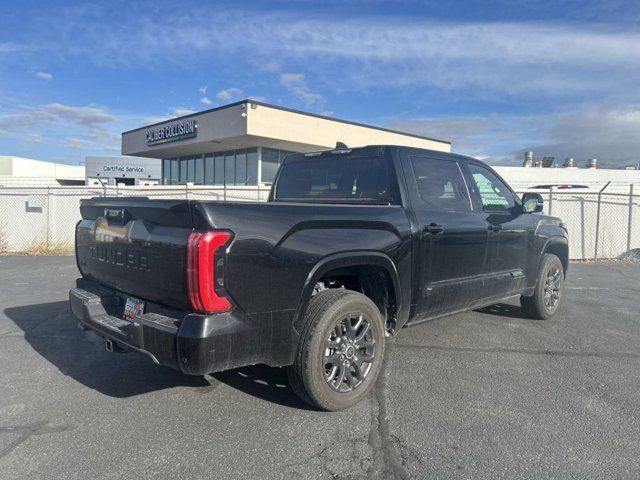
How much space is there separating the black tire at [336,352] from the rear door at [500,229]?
5.98 feet

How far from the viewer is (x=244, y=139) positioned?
74.4 feet

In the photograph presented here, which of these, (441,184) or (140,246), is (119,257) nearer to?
(140,246)

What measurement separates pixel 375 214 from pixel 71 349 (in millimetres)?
3338

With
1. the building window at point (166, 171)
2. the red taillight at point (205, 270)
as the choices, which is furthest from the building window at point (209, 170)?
the red taillight at point (205, 270)

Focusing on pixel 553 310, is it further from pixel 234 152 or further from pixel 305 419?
pixel 234 152

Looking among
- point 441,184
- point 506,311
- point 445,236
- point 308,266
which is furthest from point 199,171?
point 308,266

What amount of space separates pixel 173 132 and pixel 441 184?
2350cm

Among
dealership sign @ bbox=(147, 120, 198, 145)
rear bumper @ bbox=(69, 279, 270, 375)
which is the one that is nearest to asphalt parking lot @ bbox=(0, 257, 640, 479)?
rear bumper @ bbox=(69, 279, 270, 375)

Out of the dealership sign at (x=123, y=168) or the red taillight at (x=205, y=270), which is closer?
the red taillight at (x=205, y=270)

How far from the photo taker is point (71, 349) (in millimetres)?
4832

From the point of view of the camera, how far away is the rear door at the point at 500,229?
4.96 metres

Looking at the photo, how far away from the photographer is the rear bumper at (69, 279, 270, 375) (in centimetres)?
278

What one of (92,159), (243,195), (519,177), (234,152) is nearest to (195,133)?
(234,152)

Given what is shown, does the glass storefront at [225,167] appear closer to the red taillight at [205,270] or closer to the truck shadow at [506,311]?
the truck shadow at [506,311]
